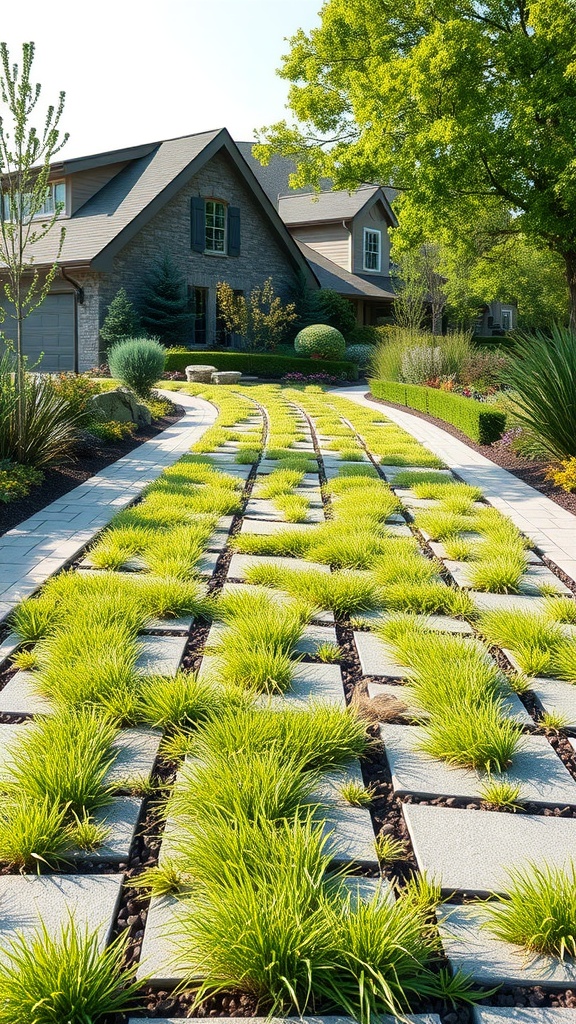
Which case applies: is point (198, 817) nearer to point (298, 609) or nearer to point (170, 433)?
point (298, 609)

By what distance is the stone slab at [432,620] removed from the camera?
3.66 m

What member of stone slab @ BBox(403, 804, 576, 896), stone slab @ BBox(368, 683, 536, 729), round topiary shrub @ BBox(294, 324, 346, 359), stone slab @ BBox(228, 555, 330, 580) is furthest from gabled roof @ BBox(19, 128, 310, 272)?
stone slab @ BBox(403, 804, 576, 896)

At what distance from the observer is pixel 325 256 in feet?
98.7

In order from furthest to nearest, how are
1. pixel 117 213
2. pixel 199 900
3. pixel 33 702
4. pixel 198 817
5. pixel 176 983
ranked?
pixel 117 213
pixel 33 702
pixel 198 817
pixel 199 900
pixel 176 983

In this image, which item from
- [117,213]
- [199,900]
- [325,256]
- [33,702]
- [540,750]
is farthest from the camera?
[325,256]

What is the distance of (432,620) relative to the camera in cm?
379

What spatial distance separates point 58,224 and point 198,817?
22064 millimetres

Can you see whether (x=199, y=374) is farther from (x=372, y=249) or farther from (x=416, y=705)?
(x=416, y=705)

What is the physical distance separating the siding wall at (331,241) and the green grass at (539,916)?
Answer: 29.5m

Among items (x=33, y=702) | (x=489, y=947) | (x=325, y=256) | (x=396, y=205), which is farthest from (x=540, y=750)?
(x=325, y=256)

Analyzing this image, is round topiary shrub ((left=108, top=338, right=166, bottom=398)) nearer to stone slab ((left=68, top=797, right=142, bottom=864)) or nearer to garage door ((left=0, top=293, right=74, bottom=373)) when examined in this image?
garage door ((left=0, top=293, right=74, bottom=373))

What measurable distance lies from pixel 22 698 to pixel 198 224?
21.7 metres

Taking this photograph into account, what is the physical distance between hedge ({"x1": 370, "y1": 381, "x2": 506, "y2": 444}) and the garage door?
28.9ft

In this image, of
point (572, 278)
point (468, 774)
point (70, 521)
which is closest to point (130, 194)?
point (572, 278)
